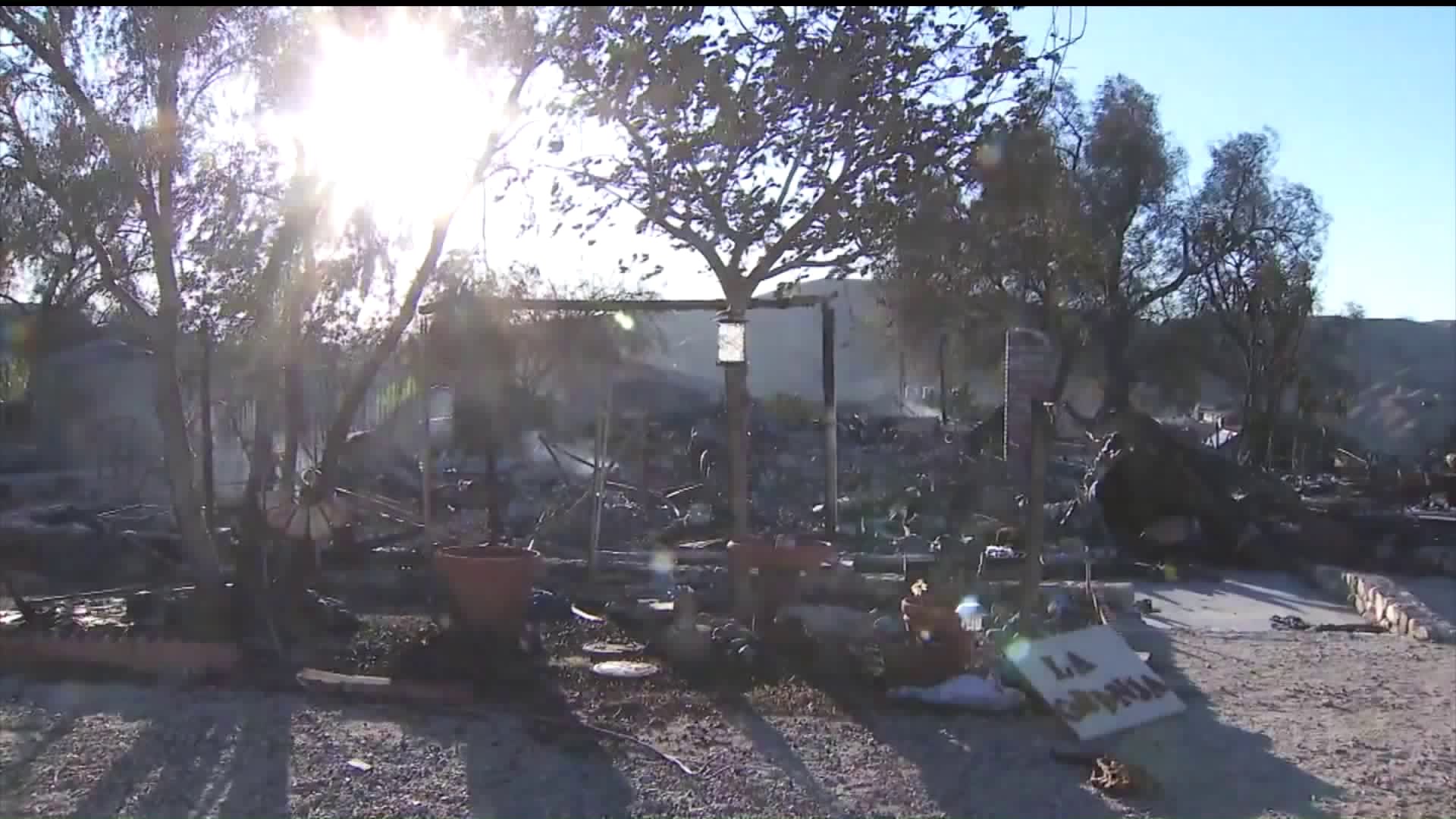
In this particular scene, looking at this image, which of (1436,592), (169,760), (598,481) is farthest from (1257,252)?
(169,760)

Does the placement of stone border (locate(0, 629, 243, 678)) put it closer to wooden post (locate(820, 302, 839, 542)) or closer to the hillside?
wooden post (locate(820, 302, 839, 542))

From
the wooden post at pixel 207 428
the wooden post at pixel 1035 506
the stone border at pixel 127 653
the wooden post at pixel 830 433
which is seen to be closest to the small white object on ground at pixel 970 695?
the wooden post at pixel 1035 506

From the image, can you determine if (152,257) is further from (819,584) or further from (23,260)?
(819,584)

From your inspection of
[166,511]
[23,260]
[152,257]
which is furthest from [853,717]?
[166,511]

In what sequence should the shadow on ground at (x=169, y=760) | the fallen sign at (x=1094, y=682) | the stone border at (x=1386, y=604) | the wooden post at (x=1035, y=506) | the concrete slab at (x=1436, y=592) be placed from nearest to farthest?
1. the shadow on ground at (x=169, y=760)
2. the fallen sign at (x=1094, y=682)
3. the wooden post at (x=1035, y=506)
4. the stone border at (x=1386, y=604)
5. the concrete slab at (x=1436, y=592)

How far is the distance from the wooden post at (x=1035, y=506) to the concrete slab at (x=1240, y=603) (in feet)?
9.36

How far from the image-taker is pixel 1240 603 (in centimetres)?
1266

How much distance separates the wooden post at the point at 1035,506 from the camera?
27.0 feet

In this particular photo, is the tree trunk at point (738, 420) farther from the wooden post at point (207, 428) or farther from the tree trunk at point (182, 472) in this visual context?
the wooden post at point (207, 428)

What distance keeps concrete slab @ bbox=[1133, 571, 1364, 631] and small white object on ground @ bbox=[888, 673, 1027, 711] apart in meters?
3.71

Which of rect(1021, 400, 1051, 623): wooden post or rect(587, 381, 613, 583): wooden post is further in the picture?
rect(587, 381, 613, 583): wooden post

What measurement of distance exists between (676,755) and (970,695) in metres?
1.86

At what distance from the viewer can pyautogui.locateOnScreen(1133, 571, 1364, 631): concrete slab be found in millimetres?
11391

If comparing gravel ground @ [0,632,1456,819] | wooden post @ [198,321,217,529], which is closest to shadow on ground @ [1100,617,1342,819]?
gravel ground @ [0,632,1456,819]
